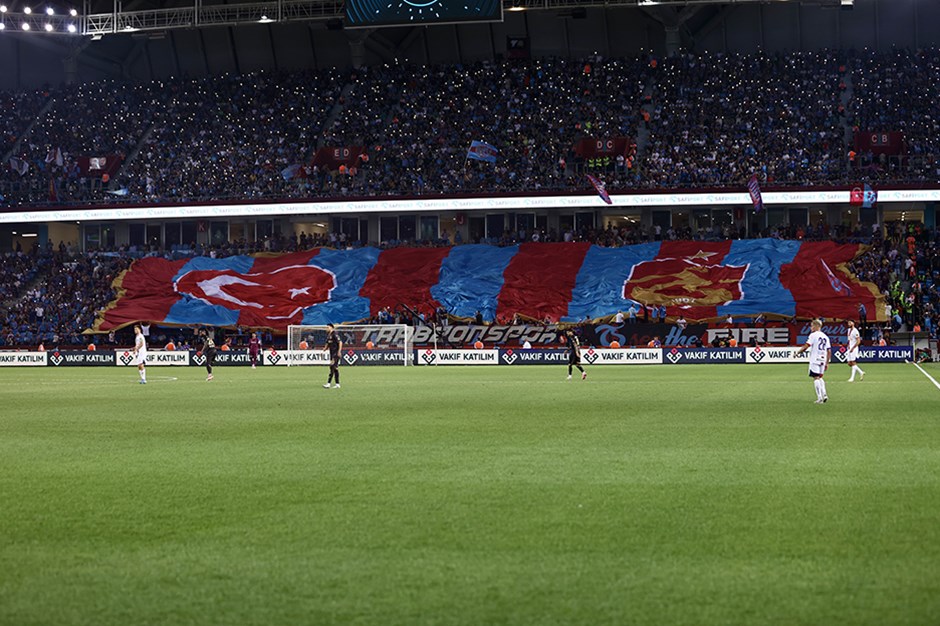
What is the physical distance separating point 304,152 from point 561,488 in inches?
2595

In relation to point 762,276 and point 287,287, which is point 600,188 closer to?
point 762,276

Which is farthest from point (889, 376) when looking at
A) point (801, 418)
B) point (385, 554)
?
point (385, 554)

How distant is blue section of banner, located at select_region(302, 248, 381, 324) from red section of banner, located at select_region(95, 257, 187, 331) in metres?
9.26

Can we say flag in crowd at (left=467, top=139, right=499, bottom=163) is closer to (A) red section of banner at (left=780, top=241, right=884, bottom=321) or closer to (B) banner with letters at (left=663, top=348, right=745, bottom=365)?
(A) red section of banner at (left=780, top=241, right=884, bottom=321)

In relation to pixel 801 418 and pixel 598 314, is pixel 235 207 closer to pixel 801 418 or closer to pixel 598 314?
pixel 598 314

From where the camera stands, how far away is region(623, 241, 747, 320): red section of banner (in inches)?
2457

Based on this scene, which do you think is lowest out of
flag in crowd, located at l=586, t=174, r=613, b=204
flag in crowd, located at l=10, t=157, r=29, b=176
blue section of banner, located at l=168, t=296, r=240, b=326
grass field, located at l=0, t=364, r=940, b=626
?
grass field, located at l=0, t=364, r=940, b=626

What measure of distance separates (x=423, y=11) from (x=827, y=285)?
2710 centimetres

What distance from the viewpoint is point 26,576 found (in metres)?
8.50

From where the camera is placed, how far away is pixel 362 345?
59.6 meters

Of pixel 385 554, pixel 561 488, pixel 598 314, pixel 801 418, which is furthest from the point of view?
pixel 598 314

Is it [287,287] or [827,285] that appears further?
[287,287]

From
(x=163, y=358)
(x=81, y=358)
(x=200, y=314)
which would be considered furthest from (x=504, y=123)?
(x=81, y=358)

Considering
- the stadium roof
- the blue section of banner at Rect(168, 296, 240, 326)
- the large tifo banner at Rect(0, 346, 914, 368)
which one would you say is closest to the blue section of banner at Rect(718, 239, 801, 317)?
the large tifo banner at Rect(0, 346, 914, 368)
